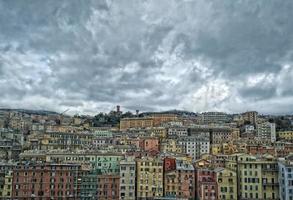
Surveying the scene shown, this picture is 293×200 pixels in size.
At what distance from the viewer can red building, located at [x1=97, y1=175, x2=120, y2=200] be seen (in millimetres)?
71938

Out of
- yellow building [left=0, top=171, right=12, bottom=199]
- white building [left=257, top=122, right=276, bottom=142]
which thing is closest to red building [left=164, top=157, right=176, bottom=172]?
yellow building [left=0, top=171, right=12, bottom=199]

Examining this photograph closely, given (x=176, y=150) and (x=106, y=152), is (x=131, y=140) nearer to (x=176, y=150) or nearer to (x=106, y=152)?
(x=176, y=150)

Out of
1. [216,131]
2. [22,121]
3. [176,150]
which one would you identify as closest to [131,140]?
[176,150]

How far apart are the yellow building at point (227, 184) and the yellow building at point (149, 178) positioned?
10.1 m

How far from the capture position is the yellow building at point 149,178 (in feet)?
241

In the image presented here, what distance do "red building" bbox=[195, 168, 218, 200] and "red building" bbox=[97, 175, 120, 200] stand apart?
1358cm

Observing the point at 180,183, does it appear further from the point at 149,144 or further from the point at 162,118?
the point at 162,118

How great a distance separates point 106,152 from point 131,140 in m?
28.2

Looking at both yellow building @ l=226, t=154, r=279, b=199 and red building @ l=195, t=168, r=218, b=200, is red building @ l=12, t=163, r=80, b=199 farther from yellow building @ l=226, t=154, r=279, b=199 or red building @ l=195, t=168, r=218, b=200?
yellow building @ l=226, t=154, r=279, b=199

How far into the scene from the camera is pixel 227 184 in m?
70.9

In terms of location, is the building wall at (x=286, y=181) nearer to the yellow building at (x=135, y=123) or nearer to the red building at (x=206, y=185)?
the red building at (x=206, y=185)

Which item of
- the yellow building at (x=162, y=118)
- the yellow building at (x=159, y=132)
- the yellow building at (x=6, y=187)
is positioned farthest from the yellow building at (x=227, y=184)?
the yellow building at (x=162, y=118)

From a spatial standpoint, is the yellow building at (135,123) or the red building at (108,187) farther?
the yellow building at (135,123)

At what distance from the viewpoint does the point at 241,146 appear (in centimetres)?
10500
